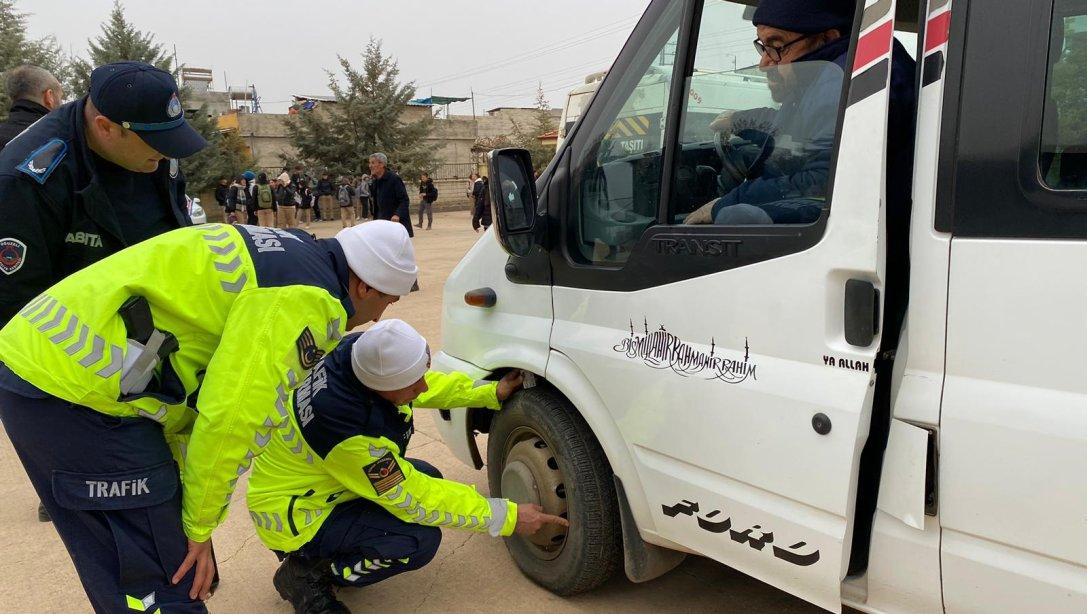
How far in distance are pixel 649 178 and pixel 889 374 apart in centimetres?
92

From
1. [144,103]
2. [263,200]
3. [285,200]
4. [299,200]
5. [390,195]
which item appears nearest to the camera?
[144,103]

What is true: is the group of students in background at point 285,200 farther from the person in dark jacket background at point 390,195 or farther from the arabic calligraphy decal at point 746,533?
the arabic calligraphy decal at point 746,533

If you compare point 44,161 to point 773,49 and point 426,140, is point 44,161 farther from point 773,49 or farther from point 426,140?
point 426,140

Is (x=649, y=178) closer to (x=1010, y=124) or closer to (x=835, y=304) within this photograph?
(x=835, y=304)

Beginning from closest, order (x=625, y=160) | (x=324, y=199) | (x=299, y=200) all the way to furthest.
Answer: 1. (x=625, y=160)
2. (x=299, y=200)
3. (x=324, y=199)

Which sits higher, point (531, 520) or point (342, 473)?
point (342, 473)

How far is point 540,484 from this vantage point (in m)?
2.72

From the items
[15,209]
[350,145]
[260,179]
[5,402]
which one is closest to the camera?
[5,402]

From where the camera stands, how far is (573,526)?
258cm

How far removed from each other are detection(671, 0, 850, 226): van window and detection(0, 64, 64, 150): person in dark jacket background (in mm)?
2979

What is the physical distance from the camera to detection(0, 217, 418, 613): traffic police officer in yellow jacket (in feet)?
5.74

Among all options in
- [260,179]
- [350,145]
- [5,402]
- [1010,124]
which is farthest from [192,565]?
[350,145]

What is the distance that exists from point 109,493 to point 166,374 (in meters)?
0.33

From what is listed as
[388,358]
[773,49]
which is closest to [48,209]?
[388,358]
